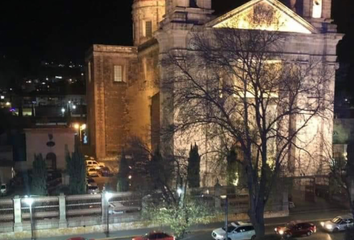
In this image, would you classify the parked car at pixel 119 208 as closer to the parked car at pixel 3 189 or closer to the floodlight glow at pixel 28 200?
the floodlight glow at pixel 28 200

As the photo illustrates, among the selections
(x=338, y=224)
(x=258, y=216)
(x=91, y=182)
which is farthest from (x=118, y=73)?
(x=258, y=216)

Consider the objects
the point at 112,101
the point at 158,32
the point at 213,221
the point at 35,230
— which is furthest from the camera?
the point at 112,101

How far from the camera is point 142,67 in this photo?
4494 centimetres

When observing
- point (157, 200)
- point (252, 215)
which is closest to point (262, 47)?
point (252, 215)

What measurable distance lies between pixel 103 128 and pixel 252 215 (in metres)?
30.1

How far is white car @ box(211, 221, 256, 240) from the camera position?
2292cm

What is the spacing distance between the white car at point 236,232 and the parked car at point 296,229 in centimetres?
188

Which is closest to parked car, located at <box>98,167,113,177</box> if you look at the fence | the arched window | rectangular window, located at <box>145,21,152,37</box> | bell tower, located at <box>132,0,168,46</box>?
the arched window

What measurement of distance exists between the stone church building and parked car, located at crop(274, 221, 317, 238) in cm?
1054

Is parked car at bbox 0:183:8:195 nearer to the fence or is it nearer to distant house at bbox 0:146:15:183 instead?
distant house at bbox 0:146:15:183

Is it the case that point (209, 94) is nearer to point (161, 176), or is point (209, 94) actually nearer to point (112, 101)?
point (161, 176)

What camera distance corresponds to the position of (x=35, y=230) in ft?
78.0

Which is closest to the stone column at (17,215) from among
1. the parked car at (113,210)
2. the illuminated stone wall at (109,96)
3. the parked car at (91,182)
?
the parked car at (113,210)

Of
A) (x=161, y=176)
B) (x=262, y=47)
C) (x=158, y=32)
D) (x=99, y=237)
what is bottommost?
(x=99, y=237)
